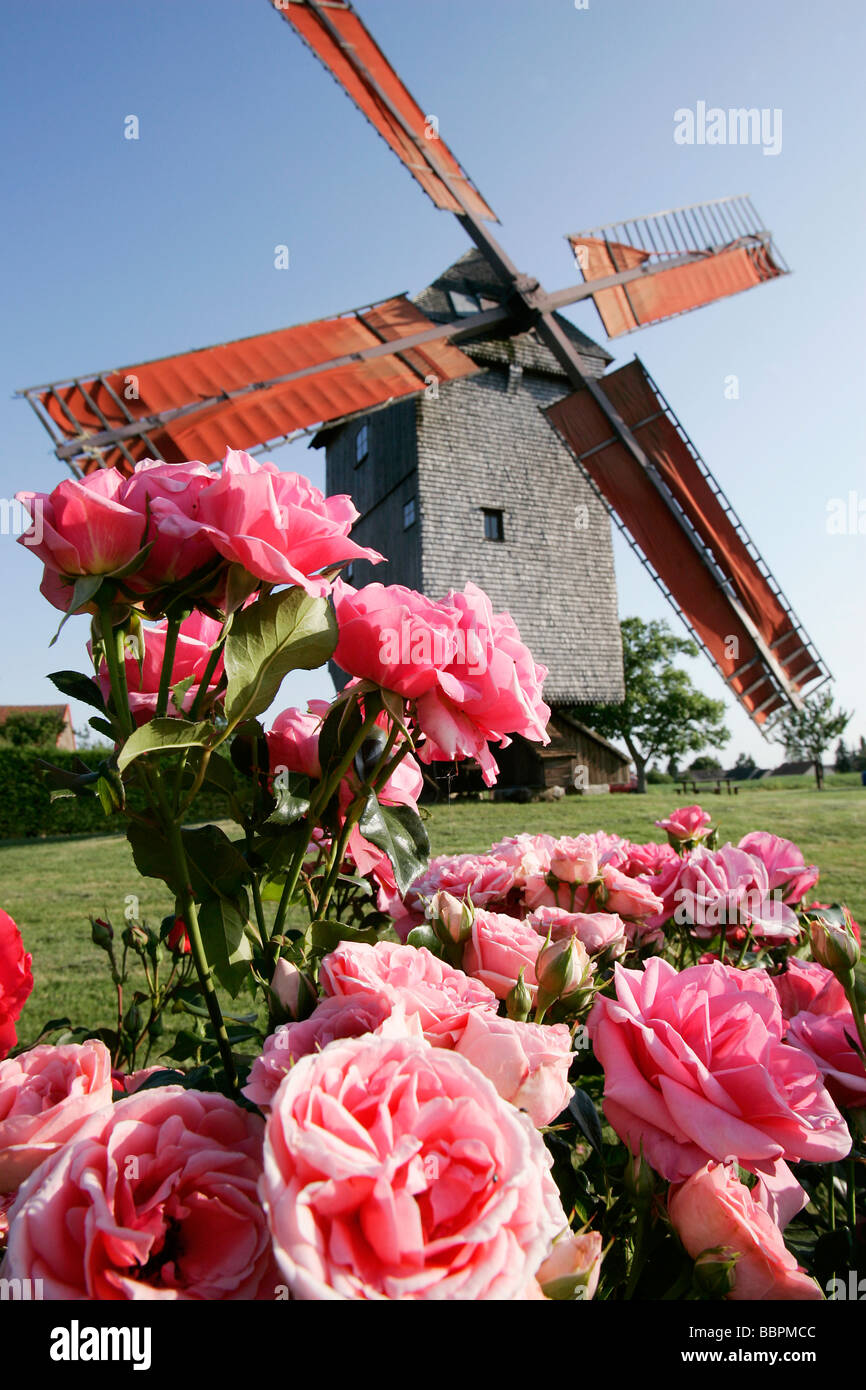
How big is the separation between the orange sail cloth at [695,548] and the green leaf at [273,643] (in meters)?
11.8

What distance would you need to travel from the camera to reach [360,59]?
38.9ft

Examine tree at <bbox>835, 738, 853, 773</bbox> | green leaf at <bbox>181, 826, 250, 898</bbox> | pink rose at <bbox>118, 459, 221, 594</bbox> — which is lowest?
tree at <bbox>835, 738, 853, 773</bbox>

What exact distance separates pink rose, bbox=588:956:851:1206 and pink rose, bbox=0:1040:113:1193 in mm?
462

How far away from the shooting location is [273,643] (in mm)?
794

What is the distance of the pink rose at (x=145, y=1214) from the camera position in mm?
496

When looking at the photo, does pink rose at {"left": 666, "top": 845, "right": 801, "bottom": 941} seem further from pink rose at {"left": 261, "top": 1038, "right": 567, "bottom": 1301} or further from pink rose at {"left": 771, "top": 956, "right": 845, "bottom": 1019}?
pink rose at {"left": 261, "top": 1038, "right": 567, "bottom": 1301}

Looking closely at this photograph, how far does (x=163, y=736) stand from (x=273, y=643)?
0.47 feet

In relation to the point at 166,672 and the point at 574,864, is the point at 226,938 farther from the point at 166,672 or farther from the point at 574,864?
the point at 574,864

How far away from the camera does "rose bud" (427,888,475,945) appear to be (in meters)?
0.90

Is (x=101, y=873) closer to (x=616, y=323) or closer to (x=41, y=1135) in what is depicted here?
(x=41, y=1135)

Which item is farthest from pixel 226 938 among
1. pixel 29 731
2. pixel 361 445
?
pixel 29 731

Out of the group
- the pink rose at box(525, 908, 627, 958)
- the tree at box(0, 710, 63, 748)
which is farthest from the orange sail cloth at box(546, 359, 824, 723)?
the tree at box(0, 710, 63, 748)

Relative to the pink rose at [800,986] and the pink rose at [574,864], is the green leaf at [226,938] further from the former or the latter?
the pink rose at [800,986]
